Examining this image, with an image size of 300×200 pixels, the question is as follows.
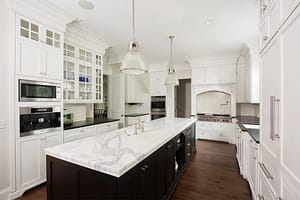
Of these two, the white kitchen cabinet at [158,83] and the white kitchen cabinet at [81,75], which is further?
the white kitchen cabinet at [158,83]

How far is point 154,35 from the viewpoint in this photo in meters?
3.52

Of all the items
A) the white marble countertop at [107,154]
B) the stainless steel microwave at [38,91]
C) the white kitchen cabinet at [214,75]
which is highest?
the white kitchen cabinet at [214,75]

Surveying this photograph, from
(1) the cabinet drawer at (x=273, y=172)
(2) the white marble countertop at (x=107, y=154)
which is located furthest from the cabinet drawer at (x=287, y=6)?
(2) the white marble countertop at (x=107, y=154)

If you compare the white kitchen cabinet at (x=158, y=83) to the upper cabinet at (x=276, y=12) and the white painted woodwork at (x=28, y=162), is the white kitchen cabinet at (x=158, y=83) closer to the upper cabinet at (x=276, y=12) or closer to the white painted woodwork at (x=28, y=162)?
the white painted woodwork at (x=28, y=162)

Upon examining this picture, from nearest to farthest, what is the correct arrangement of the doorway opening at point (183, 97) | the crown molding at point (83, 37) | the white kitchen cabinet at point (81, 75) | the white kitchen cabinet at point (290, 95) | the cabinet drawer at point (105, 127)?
the white kitchen cabinet at point (290, 95), the crown molding at point (83, 37), the white kitchen cabinet at point (81, 75), the cabinet drawer at point (105, 127), the doorway opening at point (183, 97)

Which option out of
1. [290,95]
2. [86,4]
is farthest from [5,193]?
[290,95]

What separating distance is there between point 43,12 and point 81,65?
1294 millimetres

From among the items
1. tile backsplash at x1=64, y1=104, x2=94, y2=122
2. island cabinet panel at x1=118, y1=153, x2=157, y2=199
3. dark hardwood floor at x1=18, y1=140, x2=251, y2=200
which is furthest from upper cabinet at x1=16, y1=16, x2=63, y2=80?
island cabinet panel at x1=118, y1=153, x2=157, y2=199

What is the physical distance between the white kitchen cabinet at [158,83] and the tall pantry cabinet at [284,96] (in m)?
4.87

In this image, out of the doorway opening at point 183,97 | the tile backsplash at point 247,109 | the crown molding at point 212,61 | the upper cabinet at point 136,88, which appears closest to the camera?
the tile backsplash at point 247,109

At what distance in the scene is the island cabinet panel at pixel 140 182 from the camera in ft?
3.67

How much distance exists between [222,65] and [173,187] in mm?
4386

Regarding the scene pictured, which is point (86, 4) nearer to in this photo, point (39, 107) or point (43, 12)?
point (43, 12)

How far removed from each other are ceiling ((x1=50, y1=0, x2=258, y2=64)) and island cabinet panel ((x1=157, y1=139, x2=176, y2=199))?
215cm
